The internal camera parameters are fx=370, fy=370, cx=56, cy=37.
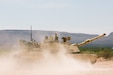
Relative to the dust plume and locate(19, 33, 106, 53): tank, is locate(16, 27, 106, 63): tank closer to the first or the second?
locate(19, 33, 106, 53): tank

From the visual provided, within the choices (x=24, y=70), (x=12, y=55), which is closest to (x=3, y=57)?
(x=12, y=55)

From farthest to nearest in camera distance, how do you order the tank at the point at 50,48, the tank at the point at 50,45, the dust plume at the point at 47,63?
the tank at the point at 50,45 < the tank at the point at 50,48 < the dust plume at the point at 47,63

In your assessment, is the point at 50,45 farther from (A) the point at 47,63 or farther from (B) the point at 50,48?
(A) the point at 47,63

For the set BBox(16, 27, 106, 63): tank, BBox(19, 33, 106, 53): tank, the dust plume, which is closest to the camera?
the dust plume

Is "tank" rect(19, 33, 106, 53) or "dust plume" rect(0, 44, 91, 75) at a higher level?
"tank" rect(19, 33, 106, 53)

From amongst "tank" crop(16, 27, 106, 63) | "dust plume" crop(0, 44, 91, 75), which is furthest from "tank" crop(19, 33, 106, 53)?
"dust plume" crop(0, 44, 91, 75)

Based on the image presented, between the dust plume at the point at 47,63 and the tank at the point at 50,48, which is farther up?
the tank at the point at 50,48

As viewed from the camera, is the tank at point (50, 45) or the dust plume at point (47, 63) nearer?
the dust plume at point (47, 63)

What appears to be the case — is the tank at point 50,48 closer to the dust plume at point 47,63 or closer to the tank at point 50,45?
the tank at point 50,45

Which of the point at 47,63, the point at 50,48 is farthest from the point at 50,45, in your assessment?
the point at 47,63

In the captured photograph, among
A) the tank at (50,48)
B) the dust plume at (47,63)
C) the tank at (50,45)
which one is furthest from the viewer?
the tank at (50,45)

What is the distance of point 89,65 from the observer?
29297 mm

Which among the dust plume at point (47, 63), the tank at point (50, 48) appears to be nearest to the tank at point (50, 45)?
the tank at point (50, 48)

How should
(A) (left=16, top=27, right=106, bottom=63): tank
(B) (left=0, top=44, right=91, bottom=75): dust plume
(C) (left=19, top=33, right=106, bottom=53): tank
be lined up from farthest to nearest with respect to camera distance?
(C) (left=19, top=33, right=106, bottom=53): tank, (A) (left=16, top=27, right=106, bottom=63): tank, (B) (left=0, top=44, right=91, bottom=75): dust plume
